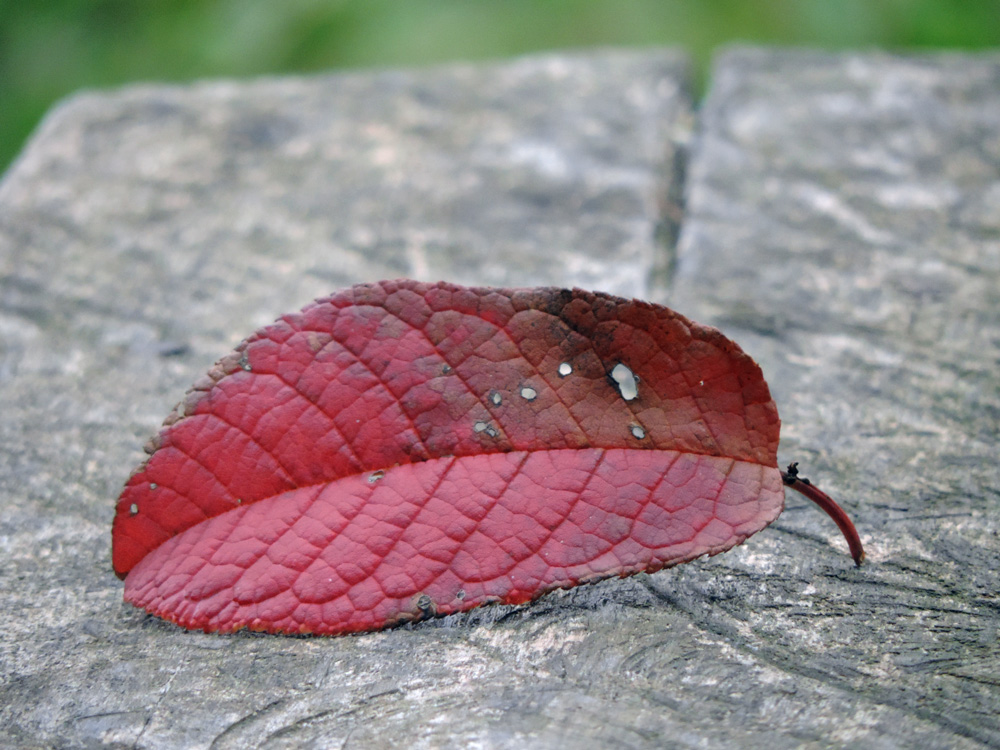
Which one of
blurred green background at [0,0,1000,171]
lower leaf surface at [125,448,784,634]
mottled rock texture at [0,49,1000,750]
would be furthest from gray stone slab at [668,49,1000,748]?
blurred green background at [0,0,1000,171]

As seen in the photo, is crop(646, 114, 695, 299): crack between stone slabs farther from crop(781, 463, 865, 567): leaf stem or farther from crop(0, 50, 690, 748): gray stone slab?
crop(781, 463, 865, 567): leaf stem

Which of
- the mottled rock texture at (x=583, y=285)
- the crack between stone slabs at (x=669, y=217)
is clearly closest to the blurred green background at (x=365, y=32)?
the mottled rock texture at (x=583, y=285)

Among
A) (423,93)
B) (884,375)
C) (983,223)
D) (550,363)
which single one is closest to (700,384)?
(550,363)

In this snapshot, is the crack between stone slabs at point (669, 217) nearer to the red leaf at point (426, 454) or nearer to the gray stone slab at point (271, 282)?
the gray stone slab at point (271, 282)

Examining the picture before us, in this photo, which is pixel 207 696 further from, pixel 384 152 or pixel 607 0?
pixel 607 0

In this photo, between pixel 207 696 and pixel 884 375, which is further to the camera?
pixel 884 375
